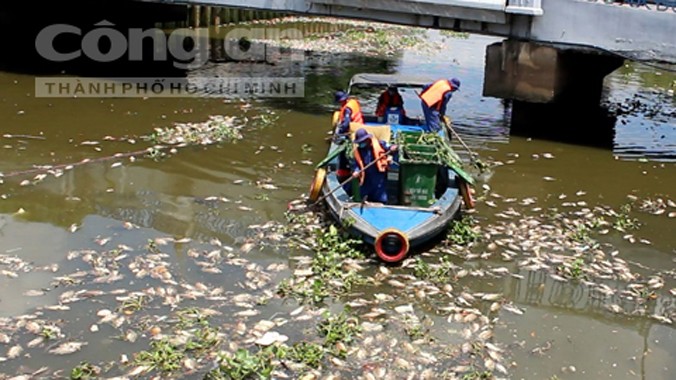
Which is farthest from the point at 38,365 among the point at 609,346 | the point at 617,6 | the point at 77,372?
the point at 617,6

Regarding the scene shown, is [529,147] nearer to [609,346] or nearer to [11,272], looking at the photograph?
[609,346]

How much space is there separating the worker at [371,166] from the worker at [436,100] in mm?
2851

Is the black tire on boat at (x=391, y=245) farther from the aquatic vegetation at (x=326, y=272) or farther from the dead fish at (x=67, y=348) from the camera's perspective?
the dead fish at (x=67, y=348)

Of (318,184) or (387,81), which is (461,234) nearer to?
(318,184)

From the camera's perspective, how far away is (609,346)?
8578 millimetres

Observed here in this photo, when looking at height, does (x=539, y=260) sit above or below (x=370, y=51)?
below

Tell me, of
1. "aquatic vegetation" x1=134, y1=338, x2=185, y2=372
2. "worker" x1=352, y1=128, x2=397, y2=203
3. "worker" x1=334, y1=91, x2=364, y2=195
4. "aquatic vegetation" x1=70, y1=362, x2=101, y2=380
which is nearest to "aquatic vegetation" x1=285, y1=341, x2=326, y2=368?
"aquatic vegetation" x1=134, y1=338, x2=185, y2=372

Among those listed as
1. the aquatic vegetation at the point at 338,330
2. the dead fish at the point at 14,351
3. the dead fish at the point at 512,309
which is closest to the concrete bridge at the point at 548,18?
the dead fish at the point at 512,309

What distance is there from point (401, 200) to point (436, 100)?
3225 mm

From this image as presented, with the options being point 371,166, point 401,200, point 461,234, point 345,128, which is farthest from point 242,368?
point 345,128

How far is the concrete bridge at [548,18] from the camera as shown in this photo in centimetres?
1572

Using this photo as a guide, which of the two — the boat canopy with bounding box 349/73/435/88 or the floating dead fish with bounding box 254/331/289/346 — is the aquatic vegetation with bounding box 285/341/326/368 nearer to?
the floating dead fish with bounding box 254/331/289/346

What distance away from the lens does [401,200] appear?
1088 cm

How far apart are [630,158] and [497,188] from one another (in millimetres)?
4444
